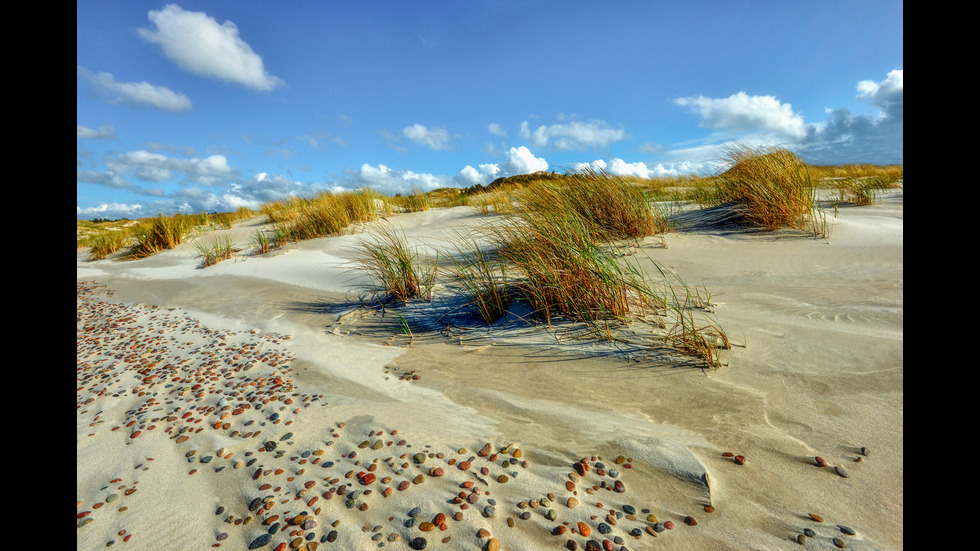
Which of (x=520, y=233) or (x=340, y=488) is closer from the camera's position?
(x=340, y=488)

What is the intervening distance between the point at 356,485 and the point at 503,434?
1.98ft

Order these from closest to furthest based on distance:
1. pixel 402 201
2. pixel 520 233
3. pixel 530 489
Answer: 1. pixel 530 489
2. pixel 520 233
3. pixel 402 201

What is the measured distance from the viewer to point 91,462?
1733 millimetres

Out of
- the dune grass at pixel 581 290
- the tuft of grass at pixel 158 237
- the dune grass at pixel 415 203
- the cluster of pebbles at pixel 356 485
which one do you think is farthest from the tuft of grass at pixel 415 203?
the cluster of pebbles at pixel 356 485

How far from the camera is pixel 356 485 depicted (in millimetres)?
1430

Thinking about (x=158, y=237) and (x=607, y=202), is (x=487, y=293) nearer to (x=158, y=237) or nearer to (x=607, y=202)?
(x=607, y=202)

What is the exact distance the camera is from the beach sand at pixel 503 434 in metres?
1.24

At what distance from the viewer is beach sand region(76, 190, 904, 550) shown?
1.24 m
